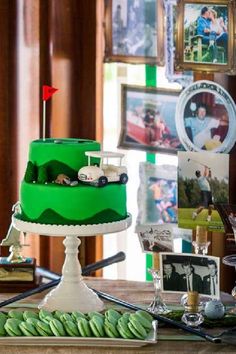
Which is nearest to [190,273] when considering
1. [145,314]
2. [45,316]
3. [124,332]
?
[145,314]

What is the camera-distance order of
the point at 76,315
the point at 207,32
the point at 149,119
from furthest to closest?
the point at 149,119 < the point at 207,32 < the point at 76,315

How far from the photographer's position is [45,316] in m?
2.79

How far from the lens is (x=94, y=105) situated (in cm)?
396

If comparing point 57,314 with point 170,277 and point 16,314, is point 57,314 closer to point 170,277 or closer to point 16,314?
point 16,314

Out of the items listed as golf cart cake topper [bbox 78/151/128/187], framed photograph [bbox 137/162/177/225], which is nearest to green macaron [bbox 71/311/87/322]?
golf cart cake topper [bbox 78/151/128/187]

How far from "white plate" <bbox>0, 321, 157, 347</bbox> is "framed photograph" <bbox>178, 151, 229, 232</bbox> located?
35.9 inches

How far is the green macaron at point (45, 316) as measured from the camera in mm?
2762

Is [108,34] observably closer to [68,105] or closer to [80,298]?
[68,105]

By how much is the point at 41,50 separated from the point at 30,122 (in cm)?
28

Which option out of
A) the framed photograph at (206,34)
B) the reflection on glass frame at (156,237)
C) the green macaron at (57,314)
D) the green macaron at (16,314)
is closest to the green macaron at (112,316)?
the green macaron at (57,314)

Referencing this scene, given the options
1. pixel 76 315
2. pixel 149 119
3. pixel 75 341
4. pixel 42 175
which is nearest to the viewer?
pixel 75 341

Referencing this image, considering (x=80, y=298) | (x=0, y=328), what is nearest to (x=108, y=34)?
(x=80, y=298)

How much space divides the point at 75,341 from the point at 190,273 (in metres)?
0.44

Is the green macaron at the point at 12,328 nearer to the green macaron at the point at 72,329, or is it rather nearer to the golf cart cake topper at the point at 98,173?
the green macaron at the point at 72,329
